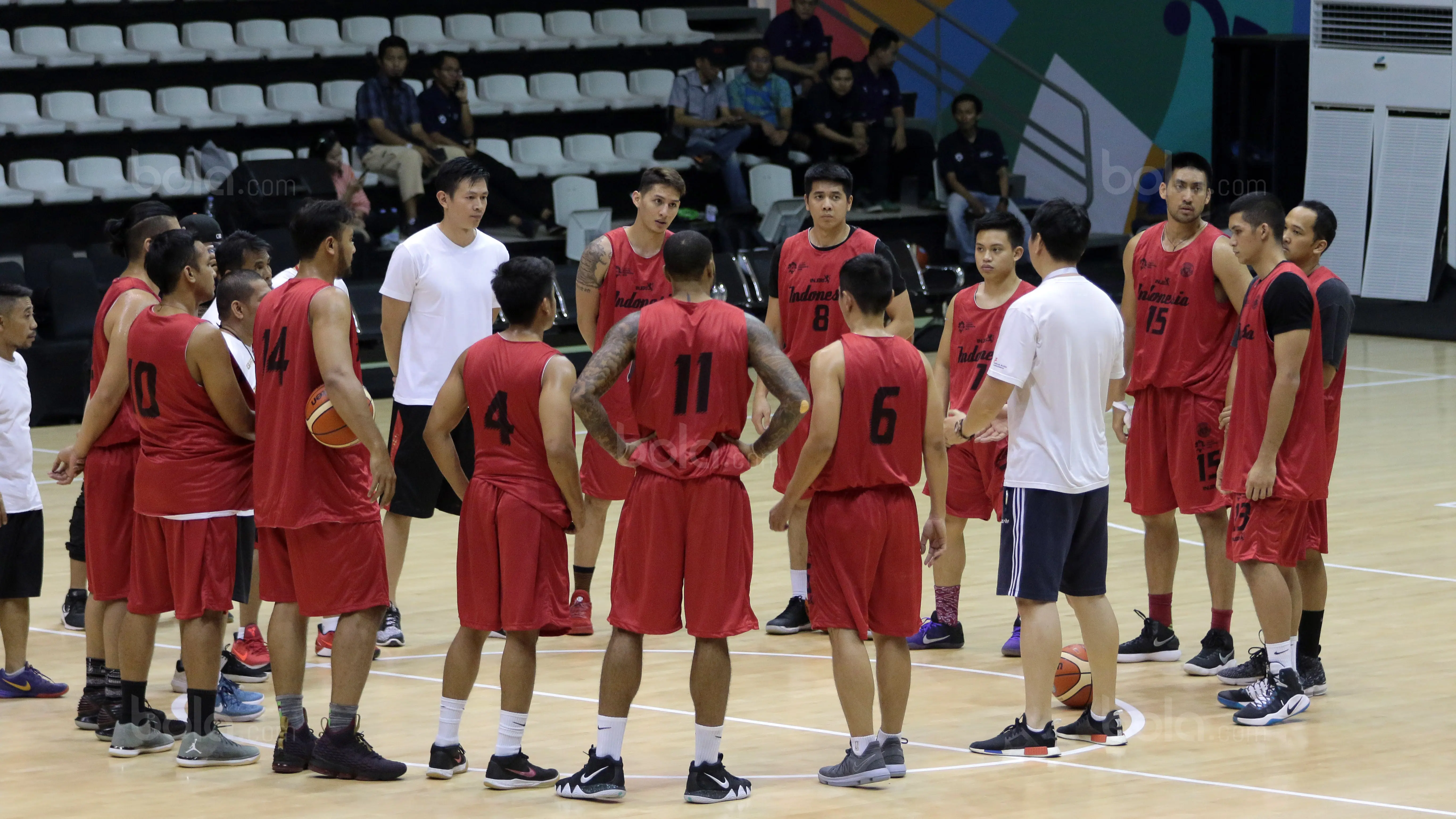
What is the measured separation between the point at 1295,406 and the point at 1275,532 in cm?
44

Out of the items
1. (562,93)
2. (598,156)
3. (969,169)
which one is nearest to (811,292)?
(598,156)

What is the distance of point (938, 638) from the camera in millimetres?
7566

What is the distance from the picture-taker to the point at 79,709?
6516 mm

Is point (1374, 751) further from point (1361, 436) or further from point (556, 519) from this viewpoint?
point (1361, 436)

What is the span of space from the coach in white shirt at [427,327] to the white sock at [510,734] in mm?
1901

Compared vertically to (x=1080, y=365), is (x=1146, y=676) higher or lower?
lower

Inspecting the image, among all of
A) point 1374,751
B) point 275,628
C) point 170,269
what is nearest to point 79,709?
point 275,628

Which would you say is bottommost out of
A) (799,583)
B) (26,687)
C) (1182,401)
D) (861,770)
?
(26,687)

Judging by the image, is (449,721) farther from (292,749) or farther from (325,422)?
(325,422)

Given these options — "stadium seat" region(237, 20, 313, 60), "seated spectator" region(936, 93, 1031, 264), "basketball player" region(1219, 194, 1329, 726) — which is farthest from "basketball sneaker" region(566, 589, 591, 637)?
"stadium seat" region(237, 20, 313, 60)

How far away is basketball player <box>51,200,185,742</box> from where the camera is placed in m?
6.25

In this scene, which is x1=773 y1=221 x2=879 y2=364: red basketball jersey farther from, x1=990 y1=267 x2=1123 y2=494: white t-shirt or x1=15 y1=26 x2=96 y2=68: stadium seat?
x1=15 y1=26 x2=96 y2=68: stadium seat

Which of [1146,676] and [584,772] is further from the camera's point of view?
[1146,676]

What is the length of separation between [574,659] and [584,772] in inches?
74.2
